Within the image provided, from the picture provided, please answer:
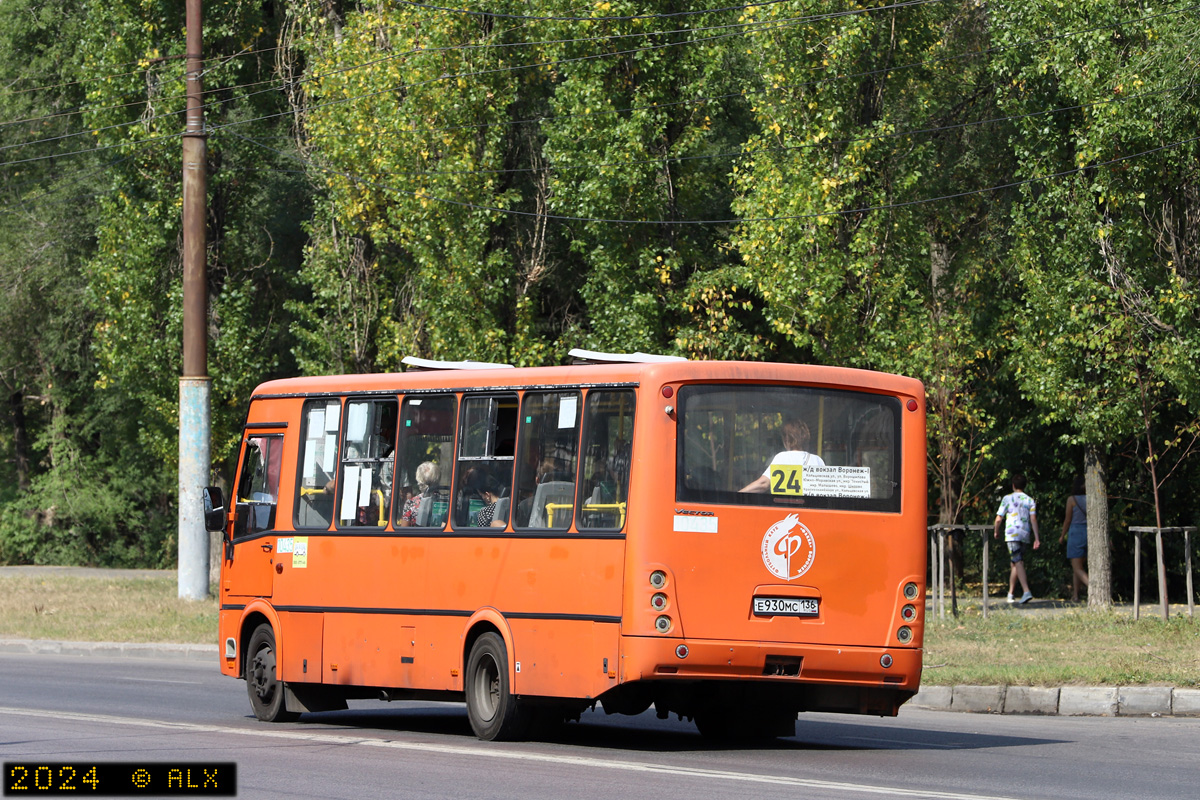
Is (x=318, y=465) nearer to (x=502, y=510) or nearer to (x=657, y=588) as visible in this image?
(x=502, y=510)

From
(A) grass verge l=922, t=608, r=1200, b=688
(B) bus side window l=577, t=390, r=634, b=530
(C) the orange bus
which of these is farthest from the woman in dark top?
(B) bus side window l=577, t=390, r=634, b=530

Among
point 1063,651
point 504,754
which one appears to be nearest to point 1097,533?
point 1063,651

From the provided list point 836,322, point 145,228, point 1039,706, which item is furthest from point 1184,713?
point 145,228

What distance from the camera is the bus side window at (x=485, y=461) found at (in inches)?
512

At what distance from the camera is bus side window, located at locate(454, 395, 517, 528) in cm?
1301

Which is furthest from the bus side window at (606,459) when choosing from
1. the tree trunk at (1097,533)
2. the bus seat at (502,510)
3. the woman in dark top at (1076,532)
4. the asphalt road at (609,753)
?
the woman in dark top at (1076,532)

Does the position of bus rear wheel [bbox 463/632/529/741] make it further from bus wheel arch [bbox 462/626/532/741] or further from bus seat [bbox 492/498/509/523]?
bus seat [bbox 492/498/509/523]

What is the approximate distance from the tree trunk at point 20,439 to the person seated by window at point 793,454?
41216 millimetres

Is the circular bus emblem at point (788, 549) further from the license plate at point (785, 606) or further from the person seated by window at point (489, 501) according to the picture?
the person seated by window at point (489, 501)

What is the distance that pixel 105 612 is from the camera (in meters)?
27.3

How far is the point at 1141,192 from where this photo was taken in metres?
24.7

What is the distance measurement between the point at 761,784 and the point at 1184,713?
21.5 ft

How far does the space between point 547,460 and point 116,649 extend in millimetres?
12065

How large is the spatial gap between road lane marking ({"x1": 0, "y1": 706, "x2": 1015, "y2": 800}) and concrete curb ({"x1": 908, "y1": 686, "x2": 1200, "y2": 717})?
528cm
